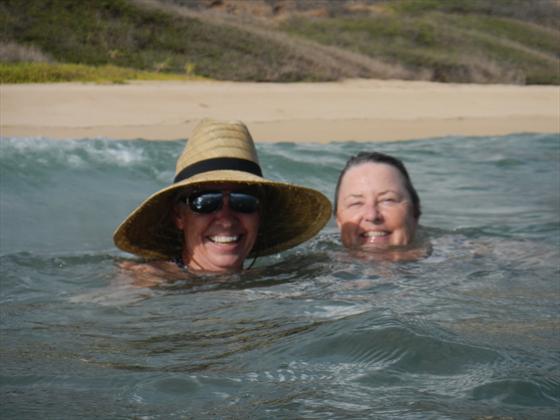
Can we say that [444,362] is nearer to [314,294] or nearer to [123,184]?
[314,294]

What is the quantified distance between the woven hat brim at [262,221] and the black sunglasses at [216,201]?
0.07 meters

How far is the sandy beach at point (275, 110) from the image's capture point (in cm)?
1630

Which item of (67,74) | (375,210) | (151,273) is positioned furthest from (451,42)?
(151,273)

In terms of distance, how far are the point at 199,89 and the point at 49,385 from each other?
58.2 feet

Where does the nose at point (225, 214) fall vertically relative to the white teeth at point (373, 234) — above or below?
above

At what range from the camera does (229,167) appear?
5.60 metres

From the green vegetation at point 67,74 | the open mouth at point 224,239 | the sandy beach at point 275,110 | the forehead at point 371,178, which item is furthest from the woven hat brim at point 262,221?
the green vegetation at point 67,74

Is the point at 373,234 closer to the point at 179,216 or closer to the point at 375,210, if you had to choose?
the point at 375,210

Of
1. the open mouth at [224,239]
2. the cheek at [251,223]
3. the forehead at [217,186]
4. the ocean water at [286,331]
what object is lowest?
the ocean water at [286,331]

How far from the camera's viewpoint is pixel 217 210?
5508mm

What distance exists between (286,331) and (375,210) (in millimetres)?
1899

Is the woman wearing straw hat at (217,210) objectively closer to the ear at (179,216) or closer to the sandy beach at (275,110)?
the ear at (179,216)

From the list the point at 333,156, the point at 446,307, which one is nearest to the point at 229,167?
A: the point at 446,307

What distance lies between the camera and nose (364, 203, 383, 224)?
6348 mm
